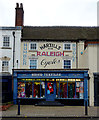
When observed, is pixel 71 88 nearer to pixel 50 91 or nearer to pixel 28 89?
pixel 50 91

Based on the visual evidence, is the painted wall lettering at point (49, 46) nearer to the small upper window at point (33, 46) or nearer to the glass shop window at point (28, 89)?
the small upper window at point (33, 46)

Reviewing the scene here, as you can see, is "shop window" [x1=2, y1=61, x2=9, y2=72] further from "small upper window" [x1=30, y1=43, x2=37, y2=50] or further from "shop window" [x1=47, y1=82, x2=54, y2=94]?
"shop window" [x1=47, y1=82, x2=54, y2=94]

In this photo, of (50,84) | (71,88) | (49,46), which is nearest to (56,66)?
(49,46)

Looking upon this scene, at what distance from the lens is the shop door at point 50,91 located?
62.0ft

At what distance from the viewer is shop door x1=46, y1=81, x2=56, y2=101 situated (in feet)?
62.0

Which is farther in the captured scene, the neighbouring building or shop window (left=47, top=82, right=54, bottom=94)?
shop window (left=47, top=82, right=54, bottom=94)

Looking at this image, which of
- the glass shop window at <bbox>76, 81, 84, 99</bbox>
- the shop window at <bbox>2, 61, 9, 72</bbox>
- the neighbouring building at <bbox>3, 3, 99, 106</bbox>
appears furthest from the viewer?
the shop window at <bbox>2, 61, 9, 72</bbox>

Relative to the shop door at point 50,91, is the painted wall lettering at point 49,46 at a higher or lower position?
higher

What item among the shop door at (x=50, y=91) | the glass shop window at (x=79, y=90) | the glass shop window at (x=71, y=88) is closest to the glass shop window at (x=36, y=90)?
the shop door at (x=50, y=91)

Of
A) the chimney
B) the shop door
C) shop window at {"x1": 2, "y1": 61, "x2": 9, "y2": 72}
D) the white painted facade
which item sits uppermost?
the chimney

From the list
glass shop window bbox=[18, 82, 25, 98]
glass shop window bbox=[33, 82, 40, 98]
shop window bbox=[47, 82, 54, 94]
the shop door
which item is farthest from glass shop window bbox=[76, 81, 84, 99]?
glass shop window bbox=[18, 82, 25, 98]

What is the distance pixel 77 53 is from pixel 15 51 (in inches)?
260

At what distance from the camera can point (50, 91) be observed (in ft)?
62.2

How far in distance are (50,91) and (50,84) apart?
65 cm
